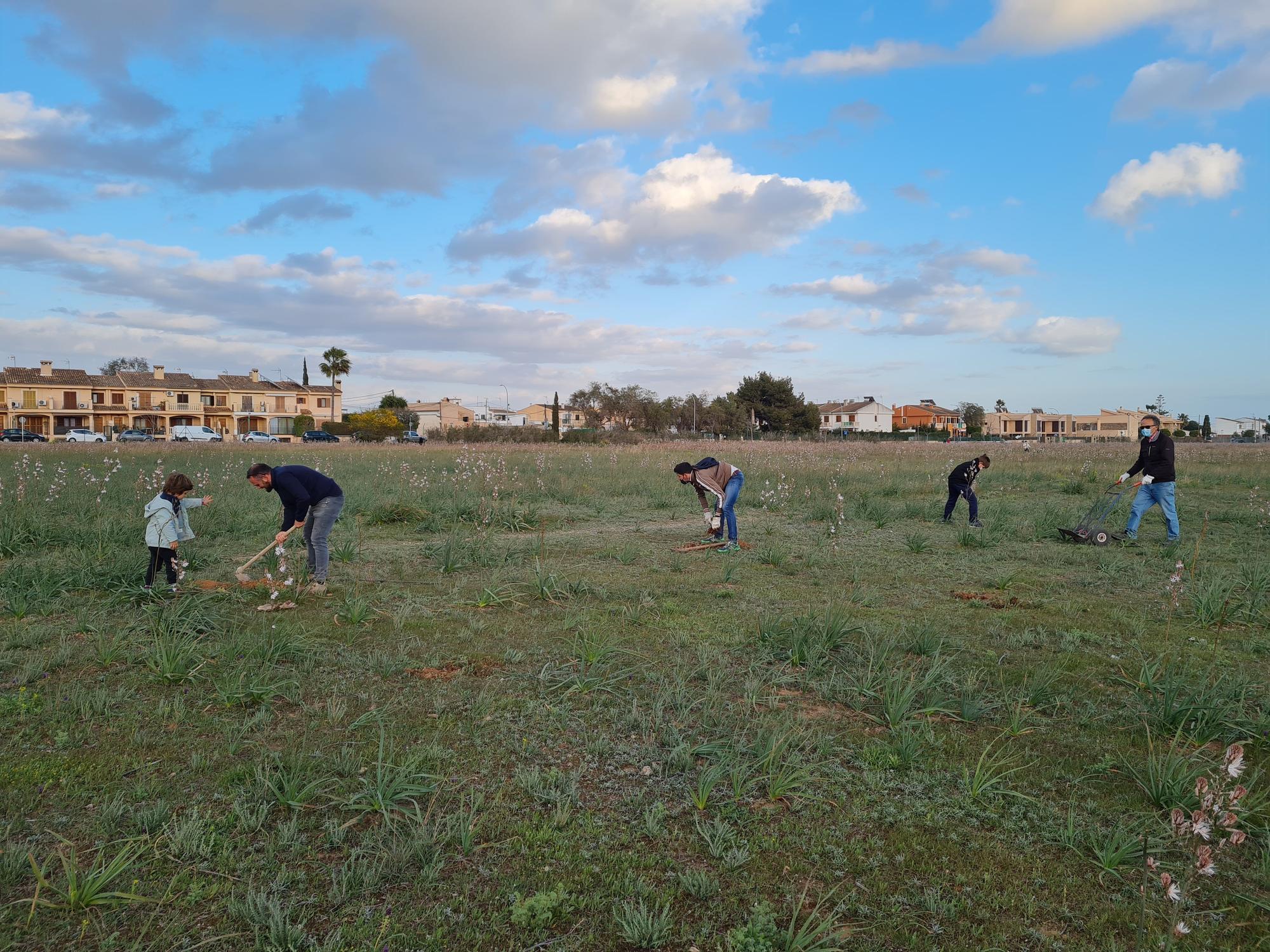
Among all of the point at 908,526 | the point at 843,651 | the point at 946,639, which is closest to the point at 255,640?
the point at 843,651

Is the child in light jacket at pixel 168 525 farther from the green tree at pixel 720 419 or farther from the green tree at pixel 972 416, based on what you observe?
the green tree at pixel 972 416

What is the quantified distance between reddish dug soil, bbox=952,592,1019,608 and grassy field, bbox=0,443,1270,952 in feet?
0.18

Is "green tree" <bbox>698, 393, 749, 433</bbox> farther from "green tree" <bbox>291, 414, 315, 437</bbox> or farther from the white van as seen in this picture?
the white van

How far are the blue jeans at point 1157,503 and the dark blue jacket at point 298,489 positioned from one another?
11.1 metres

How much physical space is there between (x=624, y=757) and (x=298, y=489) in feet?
16.0

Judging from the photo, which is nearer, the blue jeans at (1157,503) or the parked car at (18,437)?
the blue jeans at (1157,503)

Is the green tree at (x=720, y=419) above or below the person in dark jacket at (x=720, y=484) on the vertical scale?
above

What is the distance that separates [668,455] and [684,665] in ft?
65.0

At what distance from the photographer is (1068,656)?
5.60m

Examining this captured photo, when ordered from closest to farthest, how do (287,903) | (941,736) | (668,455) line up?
(287,903)
(941,736)
(668,455)

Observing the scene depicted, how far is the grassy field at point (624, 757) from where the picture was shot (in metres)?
2.80

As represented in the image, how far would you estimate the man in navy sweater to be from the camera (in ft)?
24.0

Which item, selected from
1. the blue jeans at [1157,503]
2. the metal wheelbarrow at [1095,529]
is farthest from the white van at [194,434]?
the blue jeans at [1157,503]

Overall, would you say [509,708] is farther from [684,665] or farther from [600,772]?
[684,665]
